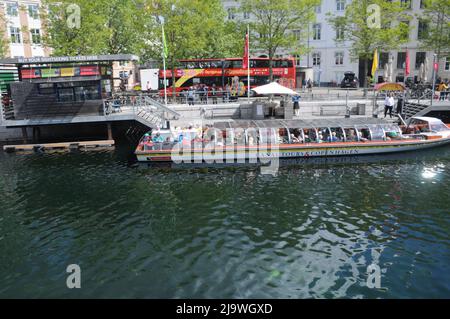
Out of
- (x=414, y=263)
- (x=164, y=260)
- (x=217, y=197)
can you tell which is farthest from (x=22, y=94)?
(x=414, y=263)

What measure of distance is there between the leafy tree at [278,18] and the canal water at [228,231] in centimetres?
2358

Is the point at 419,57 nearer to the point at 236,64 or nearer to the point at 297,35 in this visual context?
the point at 297,35

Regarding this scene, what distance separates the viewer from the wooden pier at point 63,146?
32906mm

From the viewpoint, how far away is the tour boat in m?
26.9

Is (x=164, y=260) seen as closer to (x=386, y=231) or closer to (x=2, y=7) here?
(x=386, y=231)

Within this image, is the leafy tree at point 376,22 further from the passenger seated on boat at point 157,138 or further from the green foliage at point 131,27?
the passenger seated on boat at point 157,138

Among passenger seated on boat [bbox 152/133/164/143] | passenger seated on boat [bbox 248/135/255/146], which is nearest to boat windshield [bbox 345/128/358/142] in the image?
passenger seated on boat [bbox 248/135/255/146]

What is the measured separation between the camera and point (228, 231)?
54.5ft

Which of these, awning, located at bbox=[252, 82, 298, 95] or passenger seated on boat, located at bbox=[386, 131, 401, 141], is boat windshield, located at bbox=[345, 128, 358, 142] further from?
awning, located at bbox=[252, 82, 298, 95]

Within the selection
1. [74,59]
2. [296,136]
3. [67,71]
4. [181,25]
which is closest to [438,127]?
[296,136]

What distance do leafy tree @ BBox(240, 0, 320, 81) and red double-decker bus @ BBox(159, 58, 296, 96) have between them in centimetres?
288

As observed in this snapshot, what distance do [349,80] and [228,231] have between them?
52.0 metres

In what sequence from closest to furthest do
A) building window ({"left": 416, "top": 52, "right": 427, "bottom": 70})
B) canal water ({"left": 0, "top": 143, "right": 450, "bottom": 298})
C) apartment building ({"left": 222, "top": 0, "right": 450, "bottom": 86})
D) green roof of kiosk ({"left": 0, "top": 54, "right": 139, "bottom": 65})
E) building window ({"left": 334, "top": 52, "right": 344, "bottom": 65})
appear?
canal water ({"left": 0, "top": 143, "right": 450, "bottom": 298})
green roof of kiosk ({"left": 0, "top": 54, "right": 139, "bottom": 65})
building window ({"left": 416, "top": 52, "right": 427, "bottom": 70})
apartment building ({"left": 222, "top": 0, "right": 450, "bottom": 86})
building window ({"left": 334, "top": 52, "right": 344, "bottom": 65})
